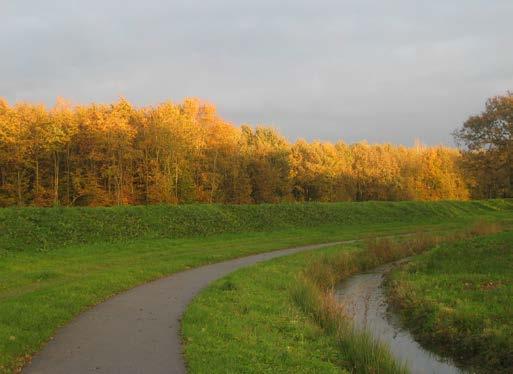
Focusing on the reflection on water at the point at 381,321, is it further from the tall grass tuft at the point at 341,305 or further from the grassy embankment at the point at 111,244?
the grassy embankment at the point at 111,244

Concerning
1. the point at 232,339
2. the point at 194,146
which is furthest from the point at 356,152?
the point at 232,339

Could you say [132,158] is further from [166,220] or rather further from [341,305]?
[341,305]

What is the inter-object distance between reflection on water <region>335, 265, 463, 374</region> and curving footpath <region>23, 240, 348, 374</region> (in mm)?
4487

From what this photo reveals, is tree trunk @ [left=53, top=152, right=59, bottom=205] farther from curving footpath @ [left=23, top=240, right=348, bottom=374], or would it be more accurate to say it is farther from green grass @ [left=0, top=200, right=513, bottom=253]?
curving footpath @ [left=23, top=240, right=348, bottom=374]

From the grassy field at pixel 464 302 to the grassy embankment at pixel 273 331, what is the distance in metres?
2.70

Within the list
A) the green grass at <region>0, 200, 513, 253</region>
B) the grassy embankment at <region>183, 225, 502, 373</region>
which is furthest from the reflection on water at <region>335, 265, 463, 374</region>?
the green grass at <region>0, 200, 513, 253</region>

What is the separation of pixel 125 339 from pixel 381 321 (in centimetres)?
822

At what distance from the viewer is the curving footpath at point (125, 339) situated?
8.51m

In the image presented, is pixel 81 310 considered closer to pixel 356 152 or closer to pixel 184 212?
pixel 184 212

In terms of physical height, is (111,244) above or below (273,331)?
above

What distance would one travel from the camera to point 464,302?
15023 mm

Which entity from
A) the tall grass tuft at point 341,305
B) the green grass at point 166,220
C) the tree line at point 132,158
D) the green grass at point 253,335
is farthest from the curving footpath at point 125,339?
the tree line at point 132,158

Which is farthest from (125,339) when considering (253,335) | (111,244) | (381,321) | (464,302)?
(111,244)

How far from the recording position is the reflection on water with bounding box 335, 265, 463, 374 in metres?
11.8
